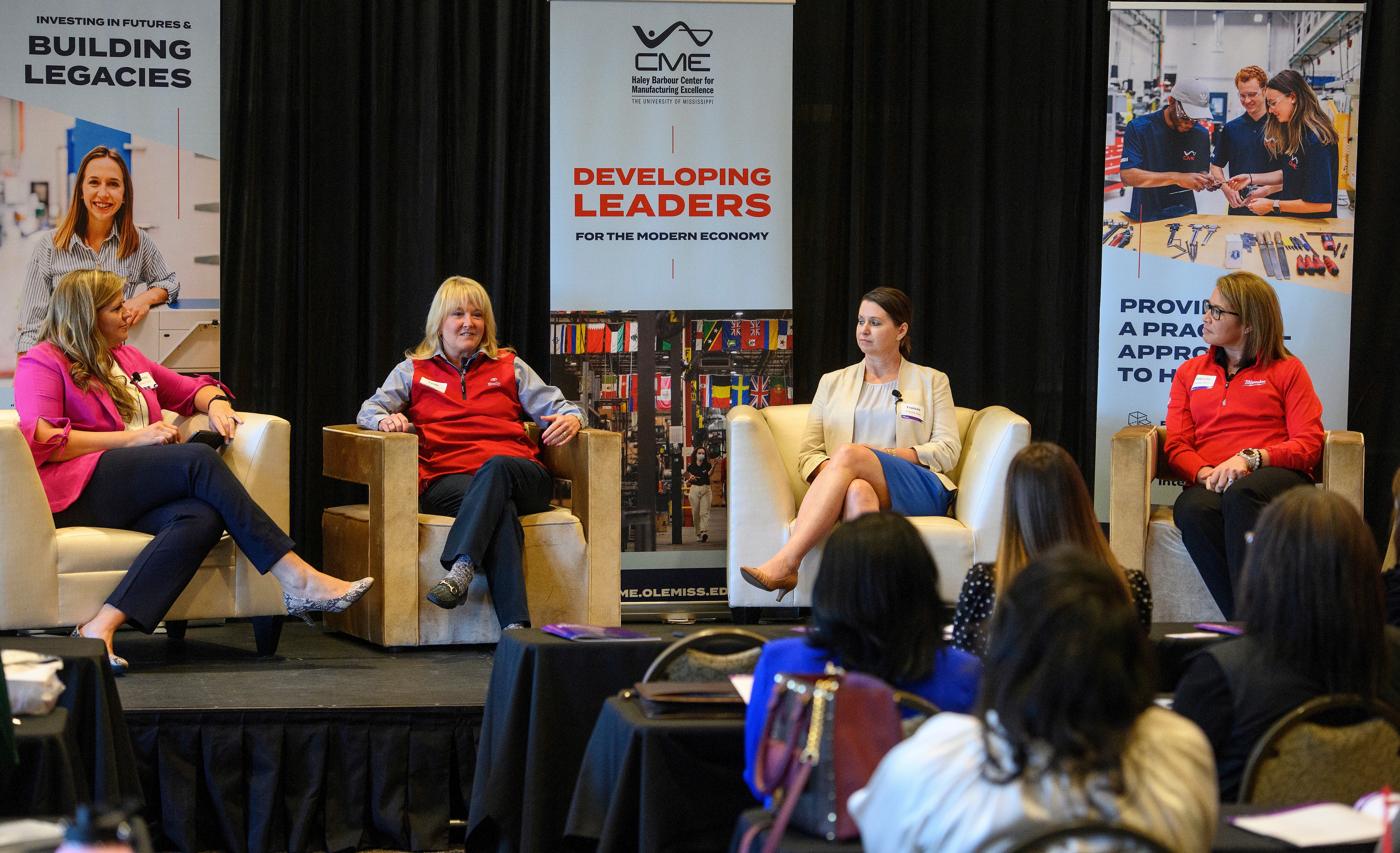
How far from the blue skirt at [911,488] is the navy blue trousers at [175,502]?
179 cm

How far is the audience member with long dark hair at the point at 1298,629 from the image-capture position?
165 cm

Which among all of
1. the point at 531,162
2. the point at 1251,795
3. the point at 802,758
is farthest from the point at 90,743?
the point at 531,162

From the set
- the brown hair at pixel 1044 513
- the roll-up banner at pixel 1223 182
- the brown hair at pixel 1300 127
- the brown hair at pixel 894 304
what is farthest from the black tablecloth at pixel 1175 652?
the brown hair at pixel 1300 127

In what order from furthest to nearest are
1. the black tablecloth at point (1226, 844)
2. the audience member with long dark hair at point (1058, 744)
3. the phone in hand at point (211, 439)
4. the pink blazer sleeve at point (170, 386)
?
1. the pink blazer sleeve at point (170, 386)
2. the phone in hand at point (211, 439)
3. the black tablecloth at point (1226, 844)
4. the audience member with long dark hair at point (1058, 744)

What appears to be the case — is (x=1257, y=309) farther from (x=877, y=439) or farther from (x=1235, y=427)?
(x=877, y=439)

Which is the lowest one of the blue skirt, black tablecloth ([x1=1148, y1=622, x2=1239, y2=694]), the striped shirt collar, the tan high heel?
the tan high heel

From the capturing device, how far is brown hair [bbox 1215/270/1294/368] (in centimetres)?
406

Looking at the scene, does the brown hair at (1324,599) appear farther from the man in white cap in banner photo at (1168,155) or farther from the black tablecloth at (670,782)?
the man in white cap in banner photo at (1168,155)

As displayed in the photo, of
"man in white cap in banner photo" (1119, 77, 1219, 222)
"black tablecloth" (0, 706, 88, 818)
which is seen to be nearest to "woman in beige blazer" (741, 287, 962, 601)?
"man in white cap in banner photo" (1119, 77, 1219, 222)

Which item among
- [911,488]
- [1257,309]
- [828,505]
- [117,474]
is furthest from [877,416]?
[117,474]

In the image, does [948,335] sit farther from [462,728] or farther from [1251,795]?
[1251,795]

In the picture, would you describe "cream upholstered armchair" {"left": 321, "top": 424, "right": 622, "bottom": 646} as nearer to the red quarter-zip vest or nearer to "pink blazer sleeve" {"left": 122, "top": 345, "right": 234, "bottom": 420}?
the red quarter-zip vest

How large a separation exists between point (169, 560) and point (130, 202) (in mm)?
1614

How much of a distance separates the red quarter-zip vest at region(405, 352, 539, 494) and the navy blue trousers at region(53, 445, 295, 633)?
596mm
